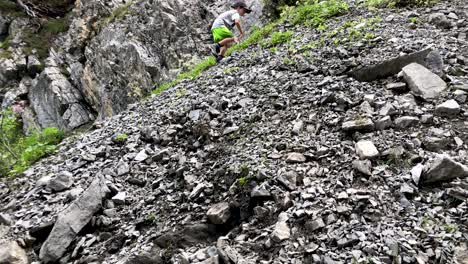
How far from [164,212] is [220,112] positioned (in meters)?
3.06

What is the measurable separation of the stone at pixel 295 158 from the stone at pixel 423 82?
261cm

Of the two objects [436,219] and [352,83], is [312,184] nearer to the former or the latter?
[436,219]

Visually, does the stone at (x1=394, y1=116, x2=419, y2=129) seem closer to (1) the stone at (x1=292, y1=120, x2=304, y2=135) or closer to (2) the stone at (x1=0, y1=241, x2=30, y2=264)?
(1) the stone at (x1=292, y1=120, x2=304, y2=135)

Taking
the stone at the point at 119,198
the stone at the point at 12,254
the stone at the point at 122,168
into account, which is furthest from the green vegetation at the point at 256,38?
the stone at the point at 12,254

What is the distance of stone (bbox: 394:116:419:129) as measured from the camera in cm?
583

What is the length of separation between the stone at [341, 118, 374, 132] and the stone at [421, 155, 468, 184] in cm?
133

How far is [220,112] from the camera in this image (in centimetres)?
826

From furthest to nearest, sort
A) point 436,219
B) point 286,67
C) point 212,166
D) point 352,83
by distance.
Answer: point 286,67 → point 352,83 → point 212,166 → point 436,219

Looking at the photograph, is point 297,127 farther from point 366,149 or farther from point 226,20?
point 226,20

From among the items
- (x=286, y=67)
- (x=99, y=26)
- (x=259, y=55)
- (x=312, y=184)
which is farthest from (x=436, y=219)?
(x=99, y=26)

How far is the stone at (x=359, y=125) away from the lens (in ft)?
19.6

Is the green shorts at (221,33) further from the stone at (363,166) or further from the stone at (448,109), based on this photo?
the stone at (363,166)

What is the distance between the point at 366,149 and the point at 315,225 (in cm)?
170

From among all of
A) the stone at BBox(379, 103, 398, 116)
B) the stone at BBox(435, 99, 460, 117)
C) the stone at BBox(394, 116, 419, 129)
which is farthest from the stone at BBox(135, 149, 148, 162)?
the stone at BBox(435, 99, 460, 117)
